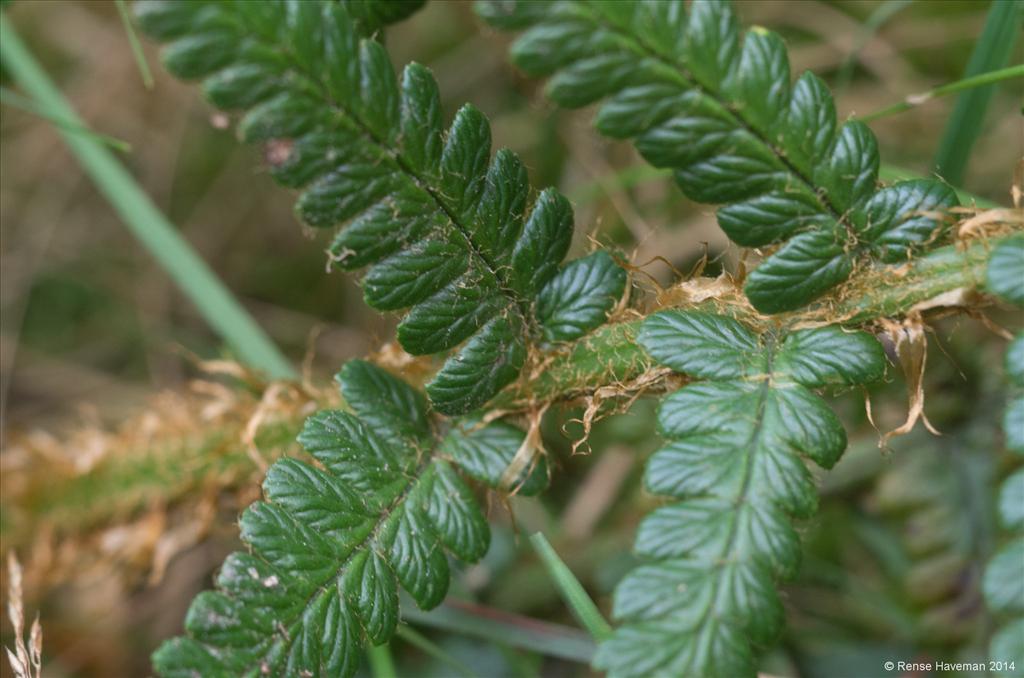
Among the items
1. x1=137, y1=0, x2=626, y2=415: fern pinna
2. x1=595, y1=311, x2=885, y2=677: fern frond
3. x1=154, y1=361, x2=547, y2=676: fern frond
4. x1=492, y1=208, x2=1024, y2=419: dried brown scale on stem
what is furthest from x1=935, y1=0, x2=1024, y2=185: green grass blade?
x1=154, y1=361, x2=547, y2=676: fern frond

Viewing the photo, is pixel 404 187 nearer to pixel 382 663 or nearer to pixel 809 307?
pixel 809 307

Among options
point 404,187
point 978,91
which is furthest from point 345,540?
point 978,91

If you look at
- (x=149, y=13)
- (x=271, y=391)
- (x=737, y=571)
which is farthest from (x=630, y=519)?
(x=149, y=13)

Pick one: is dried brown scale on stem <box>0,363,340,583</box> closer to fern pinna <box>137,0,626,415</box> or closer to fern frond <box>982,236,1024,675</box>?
fern pinna <box>137,0,626,415</box>

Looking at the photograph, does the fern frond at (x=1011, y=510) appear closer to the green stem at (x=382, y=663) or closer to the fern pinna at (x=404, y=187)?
the fern pinna at (x=404, y=187)

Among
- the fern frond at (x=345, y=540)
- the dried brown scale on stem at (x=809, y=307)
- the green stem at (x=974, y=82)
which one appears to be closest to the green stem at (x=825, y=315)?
the dried brown scale on stem at (x=809, y=307)
